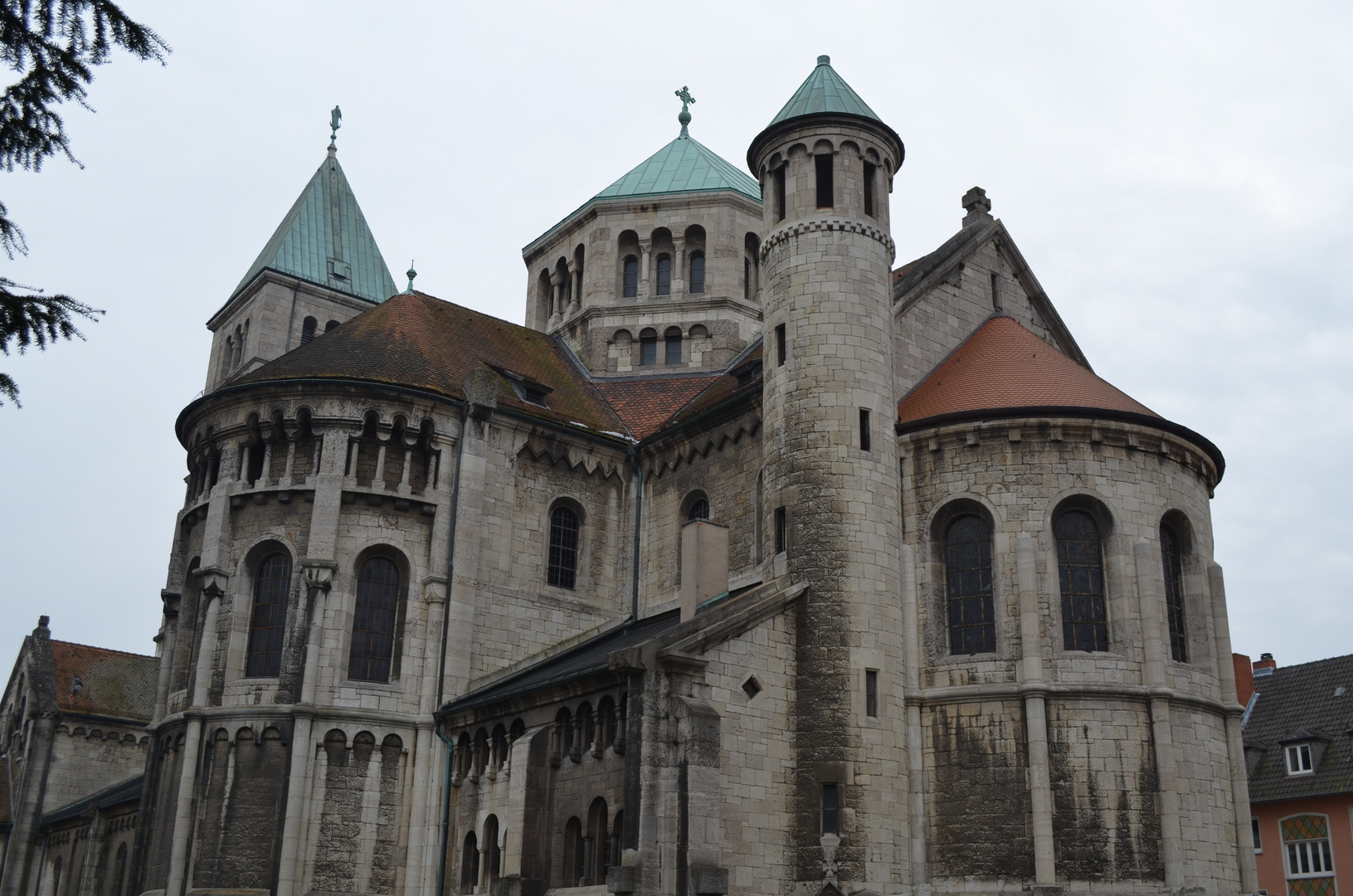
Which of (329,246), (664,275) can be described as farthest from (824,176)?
(329,246)

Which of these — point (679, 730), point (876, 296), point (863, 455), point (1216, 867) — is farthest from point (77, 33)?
point (1216, 867)

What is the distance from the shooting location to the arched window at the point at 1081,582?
25.7m

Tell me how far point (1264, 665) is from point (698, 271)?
88.5 feet

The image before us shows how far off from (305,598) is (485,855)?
7.37 metres

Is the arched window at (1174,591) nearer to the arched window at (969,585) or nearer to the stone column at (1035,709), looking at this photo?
the stone column at (1035,709)

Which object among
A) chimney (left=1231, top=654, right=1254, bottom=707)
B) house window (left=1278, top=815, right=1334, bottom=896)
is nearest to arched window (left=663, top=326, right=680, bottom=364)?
chimney (left=1231, top=654, right=1254, bottom=707)

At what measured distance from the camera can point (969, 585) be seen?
26.4m

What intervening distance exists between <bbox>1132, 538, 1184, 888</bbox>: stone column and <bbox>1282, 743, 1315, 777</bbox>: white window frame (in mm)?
20704

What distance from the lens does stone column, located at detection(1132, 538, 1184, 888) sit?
2367 cm

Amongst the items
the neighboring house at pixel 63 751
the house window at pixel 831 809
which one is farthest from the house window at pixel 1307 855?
the neighboring house at pixel 63 751

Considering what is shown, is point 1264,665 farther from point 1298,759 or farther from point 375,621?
point 375,621

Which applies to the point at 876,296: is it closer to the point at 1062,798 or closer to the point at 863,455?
the point at 863,455

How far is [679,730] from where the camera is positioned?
76.1 feet

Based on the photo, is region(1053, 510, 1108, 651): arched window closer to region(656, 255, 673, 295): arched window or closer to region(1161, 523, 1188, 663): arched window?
region(1161, 523, 1188, 663): arched window
